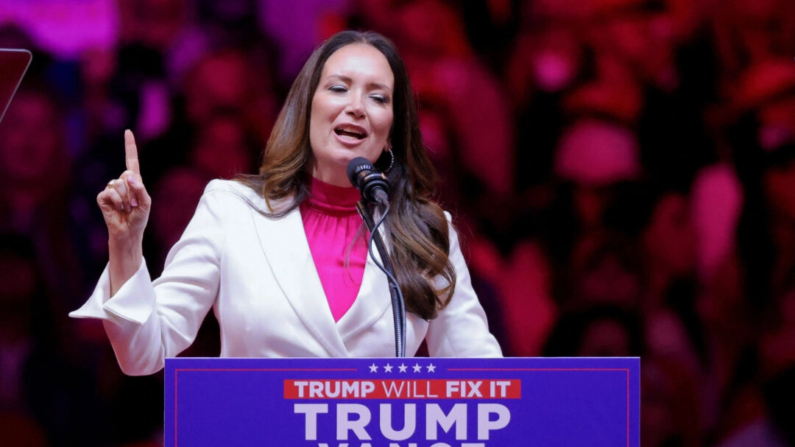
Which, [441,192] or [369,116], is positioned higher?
[441,192]

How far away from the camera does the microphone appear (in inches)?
51.2

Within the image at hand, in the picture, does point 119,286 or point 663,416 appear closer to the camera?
point 119,286

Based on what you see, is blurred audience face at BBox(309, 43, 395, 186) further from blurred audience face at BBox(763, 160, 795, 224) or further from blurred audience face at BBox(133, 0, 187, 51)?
blurred audience face at BBox(763, 160, 795, 224)

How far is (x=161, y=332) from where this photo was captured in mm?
1456

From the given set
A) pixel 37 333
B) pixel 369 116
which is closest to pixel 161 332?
pixel 369 116

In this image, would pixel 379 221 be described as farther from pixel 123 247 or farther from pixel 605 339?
pixel 605 339

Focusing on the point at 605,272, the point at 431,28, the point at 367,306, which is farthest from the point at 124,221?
the point at 605,272

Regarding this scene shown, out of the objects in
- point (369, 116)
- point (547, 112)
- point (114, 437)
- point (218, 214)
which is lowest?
point (114, 437)

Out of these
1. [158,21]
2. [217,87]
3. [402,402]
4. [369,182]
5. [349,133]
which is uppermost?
[158,21]

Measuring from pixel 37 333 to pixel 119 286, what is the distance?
151cm

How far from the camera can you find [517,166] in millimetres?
2846

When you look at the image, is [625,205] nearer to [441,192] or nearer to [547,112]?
[547,112]

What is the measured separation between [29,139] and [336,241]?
4.62ft

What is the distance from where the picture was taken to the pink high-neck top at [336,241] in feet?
5.30
